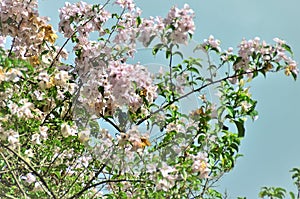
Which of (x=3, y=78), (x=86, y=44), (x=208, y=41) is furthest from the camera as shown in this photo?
(x=86, y=44)

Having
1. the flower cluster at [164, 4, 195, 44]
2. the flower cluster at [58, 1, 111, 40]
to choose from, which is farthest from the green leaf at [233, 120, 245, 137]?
the flower cluster at [58, 1, 111, 40]

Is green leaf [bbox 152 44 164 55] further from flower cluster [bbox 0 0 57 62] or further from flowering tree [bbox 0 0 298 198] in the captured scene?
flower cluster [bbox 0 0 57 62]

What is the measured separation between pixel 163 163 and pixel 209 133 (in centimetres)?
36

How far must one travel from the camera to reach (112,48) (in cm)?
220

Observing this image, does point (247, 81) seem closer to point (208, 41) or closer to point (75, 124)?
point (208, 41)

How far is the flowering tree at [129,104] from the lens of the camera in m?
1.93

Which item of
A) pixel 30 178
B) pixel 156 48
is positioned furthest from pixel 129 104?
pixel 30 178

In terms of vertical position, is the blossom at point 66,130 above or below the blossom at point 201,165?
above

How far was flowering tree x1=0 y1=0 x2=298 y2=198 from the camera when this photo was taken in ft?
6.35

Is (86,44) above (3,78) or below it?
above

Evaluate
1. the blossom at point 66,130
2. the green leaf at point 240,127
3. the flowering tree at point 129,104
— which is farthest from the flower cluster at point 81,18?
the green leaf at point 240,127

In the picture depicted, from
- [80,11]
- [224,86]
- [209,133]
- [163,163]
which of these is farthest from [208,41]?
[80,11]

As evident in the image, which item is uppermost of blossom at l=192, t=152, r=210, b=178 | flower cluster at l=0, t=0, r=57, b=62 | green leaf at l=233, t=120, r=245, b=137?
flower cluster at l=0, t=0, r=57, b=62

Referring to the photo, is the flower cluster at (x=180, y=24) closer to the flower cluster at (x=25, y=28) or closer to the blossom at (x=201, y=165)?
the blossom at (x=201, y=165)
